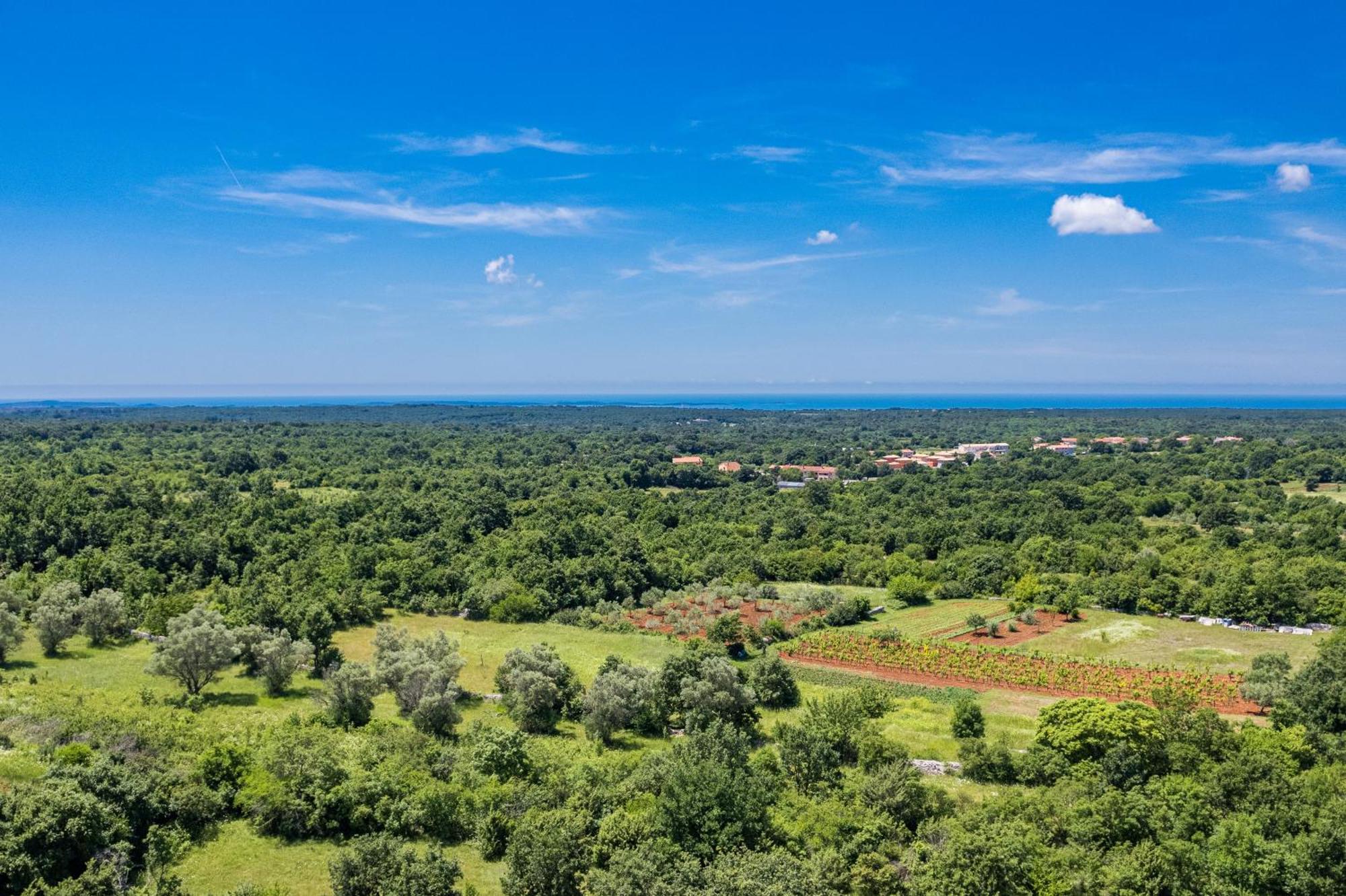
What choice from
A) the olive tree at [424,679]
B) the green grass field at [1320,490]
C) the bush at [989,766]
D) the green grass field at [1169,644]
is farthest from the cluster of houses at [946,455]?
the bush at [989,766]

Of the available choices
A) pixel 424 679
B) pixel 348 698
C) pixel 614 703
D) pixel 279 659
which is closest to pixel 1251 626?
pixel 614 703

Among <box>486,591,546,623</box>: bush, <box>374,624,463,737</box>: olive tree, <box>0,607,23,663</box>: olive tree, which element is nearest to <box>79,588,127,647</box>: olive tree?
<box>0,607,23,663</box>: olive tree

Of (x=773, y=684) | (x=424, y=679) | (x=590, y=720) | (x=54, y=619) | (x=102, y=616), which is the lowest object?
(x=773, y=684)

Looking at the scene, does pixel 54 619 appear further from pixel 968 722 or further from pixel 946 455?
pixel 946 455

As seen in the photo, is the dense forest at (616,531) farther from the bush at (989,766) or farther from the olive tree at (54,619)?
the bush at (989,766)

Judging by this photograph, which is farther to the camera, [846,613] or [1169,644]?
[846,613]

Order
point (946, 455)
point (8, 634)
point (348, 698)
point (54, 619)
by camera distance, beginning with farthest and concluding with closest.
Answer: point (946, 455) < point (54, 619) < point (8, 634) < point (348, 698)
